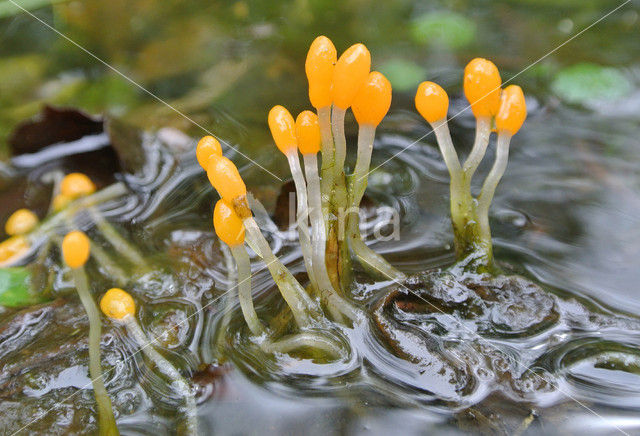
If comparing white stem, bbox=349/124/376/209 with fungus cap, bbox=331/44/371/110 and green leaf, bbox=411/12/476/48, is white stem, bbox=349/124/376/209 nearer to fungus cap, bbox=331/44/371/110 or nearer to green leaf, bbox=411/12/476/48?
fungus cap, bbox=331/44/371/110

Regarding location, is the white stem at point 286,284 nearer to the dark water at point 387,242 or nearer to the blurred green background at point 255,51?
the dark water at point 387,242

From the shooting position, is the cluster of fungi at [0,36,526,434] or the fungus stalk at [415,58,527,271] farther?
the fungus stalk at [415,58,527,271]

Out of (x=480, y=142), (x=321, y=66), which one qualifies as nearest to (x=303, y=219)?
(x=321, y=66)

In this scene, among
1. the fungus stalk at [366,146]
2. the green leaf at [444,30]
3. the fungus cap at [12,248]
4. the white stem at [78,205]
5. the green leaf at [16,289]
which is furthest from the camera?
the green leaf at [444,30]

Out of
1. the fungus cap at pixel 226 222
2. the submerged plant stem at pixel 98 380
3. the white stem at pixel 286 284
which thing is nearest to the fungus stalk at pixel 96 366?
the submerged plant stem at pixel 98 380

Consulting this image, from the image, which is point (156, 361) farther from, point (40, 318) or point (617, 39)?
point (617, 39)

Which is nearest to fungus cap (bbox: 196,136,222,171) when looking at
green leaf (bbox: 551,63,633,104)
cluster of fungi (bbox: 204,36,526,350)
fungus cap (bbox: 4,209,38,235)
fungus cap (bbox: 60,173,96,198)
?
cluster of fungi (bbox: 204,36,526,350)
